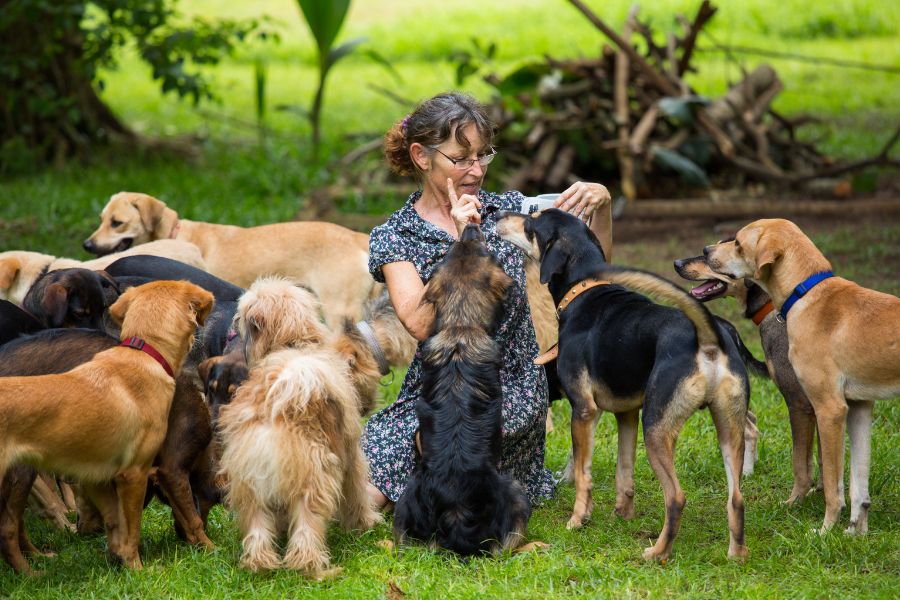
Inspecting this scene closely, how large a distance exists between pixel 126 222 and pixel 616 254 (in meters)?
4.81

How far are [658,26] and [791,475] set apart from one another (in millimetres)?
17591

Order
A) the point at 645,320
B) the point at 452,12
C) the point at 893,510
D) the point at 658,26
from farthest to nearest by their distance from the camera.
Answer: the point at 452,12
the point at 658,26
the point at 893,510
the point at 645,320

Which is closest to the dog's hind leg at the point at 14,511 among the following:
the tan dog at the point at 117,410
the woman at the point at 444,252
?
the tan dog at the point at 117,410

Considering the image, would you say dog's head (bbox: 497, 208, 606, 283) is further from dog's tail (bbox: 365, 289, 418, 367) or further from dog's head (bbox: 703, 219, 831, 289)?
dog's tail (bbox: 365, 289, 418, 367)

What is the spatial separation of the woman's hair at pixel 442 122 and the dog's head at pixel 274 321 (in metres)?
1.07

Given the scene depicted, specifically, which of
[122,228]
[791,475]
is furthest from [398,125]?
[122,228]

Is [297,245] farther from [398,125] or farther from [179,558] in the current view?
[179,558]

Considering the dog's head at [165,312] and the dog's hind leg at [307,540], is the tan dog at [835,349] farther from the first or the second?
the dog's head at [165,312]

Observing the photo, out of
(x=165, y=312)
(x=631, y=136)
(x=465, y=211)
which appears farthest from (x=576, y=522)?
(x=631, y=136)

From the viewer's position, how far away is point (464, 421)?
4355mm

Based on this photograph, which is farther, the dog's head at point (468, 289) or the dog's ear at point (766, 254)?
the dog's ear at point (766, 254)

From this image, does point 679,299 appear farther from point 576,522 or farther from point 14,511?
point 14,511

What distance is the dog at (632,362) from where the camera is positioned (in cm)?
424

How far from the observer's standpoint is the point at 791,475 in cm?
552
